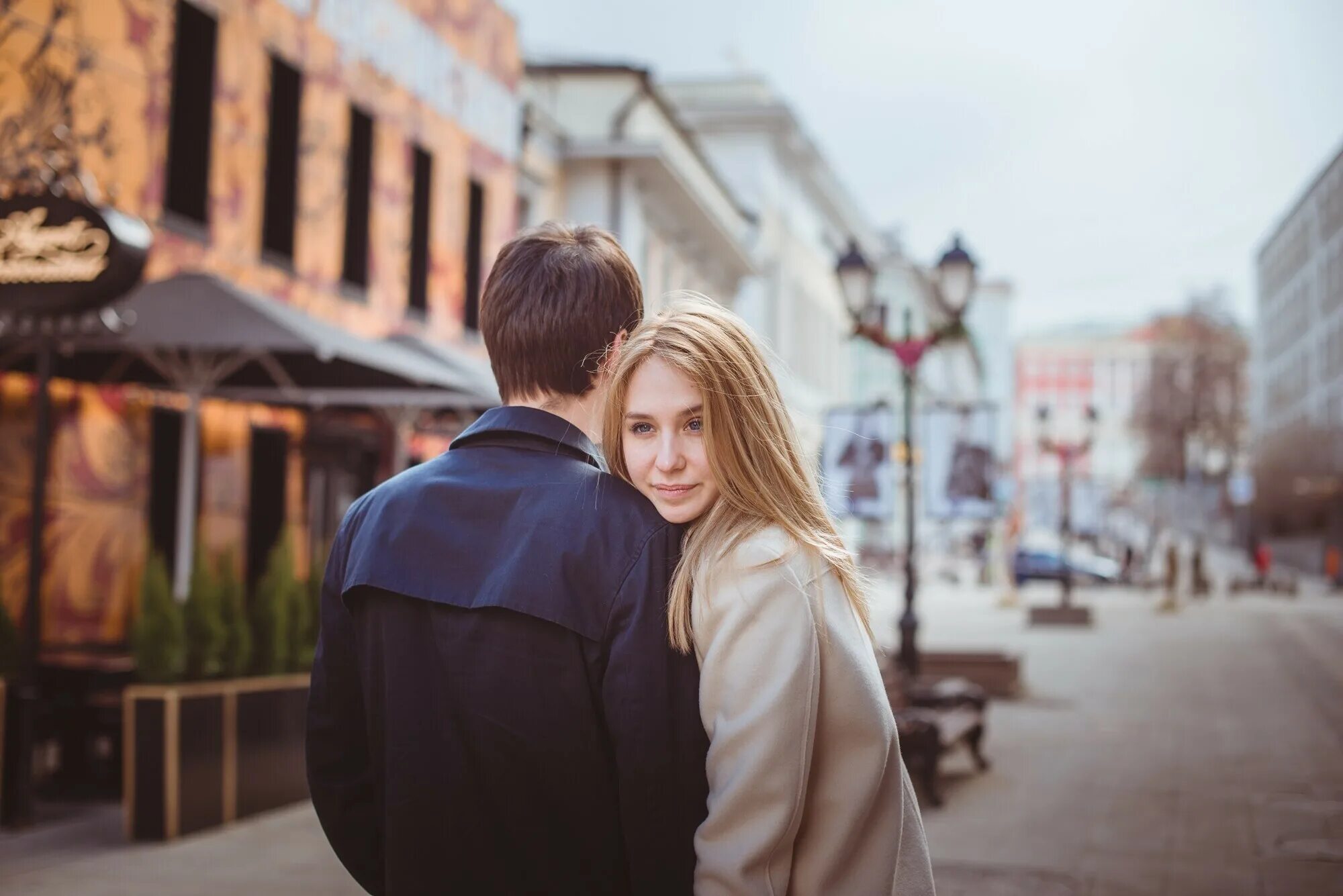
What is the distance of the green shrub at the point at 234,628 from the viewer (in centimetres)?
841

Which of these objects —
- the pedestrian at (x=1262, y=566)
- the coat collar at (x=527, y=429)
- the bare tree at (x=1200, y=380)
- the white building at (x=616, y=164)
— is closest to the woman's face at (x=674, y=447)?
the coat collar at (x=527, y=429)

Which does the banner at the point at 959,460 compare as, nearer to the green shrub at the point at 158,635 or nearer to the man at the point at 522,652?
the green shrub at the point at 158,635

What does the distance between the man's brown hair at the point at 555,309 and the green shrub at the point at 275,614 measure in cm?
655

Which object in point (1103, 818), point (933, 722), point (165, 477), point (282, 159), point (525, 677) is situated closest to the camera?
point (525, 677)

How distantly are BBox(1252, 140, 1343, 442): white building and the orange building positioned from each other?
35.9m

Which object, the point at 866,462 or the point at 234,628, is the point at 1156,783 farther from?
the point at 866,462

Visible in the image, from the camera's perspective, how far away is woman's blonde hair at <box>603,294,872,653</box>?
2436mm

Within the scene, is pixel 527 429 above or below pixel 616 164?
below

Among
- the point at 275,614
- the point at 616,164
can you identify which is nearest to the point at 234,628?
the point at 275,614

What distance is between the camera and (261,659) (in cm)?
871

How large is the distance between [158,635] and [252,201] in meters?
7.57

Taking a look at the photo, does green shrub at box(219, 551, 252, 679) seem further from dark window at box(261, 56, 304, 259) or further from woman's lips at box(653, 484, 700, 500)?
dark window at box(261, 56, 304, 259)

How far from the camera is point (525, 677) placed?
2.35m

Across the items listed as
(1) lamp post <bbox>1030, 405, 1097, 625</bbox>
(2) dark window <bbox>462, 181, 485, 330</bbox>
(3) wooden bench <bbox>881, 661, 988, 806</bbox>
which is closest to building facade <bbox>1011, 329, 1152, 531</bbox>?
(1) lamp post <bbox>1030, 405, 1097, 625</bbox>
